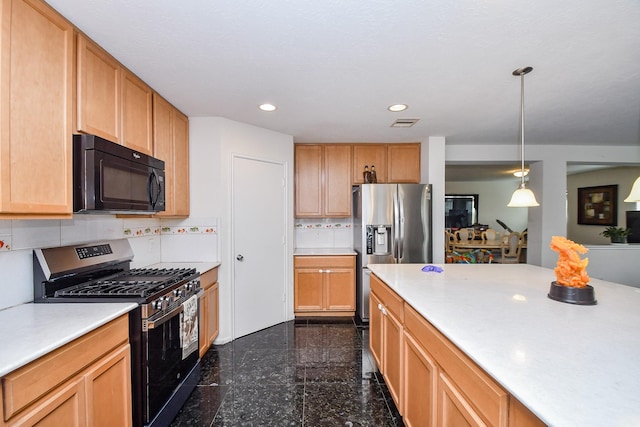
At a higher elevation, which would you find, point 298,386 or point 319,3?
point 319,3

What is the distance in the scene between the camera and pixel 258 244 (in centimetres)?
321

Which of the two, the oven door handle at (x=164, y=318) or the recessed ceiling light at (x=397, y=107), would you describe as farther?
the recessed ceiling light at (x=397, y=107)

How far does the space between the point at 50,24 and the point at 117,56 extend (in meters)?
0.42

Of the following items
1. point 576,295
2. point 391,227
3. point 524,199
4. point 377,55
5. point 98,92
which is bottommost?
point 576,295

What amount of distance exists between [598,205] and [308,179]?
6.48m

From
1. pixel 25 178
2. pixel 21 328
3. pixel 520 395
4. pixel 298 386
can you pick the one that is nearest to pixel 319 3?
pixel 25 178

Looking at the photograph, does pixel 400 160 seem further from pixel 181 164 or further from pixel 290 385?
pixel 290 385

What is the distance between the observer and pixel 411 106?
2.61 metres

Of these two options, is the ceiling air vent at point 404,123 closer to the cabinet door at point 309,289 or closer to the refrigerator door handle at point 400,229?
the refrigerator door handle at point 400,229

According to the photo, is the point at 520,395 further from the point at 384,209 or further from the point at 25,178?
the point at 384,209

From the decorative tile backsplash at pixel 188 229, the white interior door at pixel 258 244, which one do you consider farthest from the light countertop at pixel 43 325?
the white interior door at pixel 258 244

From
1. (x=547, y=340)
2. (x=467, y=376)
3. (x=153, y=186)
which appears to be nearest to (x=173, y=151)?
(x=153, y=186)

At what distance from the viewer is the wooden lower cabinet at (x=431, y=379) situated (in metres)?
0.86

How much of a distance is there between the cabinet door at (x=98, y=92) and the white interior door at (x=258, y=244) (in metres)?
1.26
